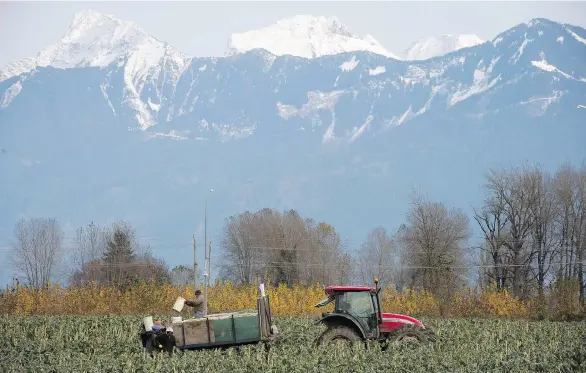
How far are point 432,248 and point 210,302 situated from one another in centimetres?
2841

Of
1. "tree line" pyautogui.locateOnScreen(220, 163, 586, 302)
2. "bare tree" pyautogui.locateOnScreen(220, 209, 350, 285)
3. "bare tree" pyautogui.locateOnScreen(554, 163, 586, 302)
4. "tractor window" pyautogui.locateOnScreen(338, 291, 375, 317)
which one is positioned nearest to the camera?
"tractor window" pyautogui.locateOnScreen(338, 291, 375, 317)

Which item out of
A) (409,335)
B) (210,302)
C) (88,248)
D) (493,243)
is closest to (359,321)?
(409,335)

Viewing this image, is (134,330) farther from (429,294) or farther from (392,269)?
(392,269)

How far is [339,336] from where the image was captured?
29.2 m

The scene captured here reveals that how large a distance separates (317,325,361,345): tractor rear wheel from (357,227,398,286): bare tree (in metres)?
95.2

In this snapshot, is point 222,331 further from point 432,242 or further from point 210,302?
point 432,242

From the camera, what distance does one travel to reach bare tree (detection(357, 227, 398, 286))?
132 m

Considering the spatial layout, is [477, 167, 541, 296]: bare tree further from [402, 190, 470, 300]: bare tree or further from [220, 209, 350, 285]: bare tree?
[220, 209, 350, 285]: bare tree

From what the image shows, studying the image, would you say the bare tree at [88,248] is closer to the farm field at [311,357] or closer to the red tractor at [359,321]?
the farm field at [311,357]

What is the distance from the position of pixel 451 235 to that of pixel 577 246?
1400 centimetres

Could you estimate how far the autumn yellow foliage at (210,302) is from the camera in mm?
58750

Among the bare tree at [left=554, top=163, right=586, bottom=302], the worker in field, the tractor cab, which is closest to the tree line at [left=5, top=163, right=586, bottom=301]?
the bare tree at [left=554, top=163, right=586, bottom=302]

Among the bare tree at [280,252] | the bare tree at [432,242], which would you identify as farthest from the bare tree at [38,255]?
the bare tree at [432,242]

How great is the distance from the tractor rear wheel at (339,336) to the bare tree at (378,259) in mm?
95218
